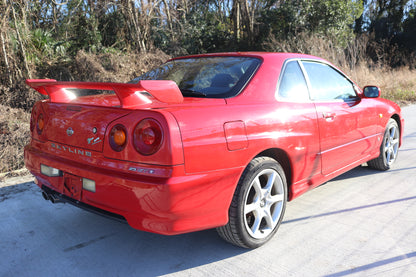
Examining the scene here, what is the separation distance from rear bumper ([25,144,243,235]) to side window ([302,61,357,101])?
1.50m

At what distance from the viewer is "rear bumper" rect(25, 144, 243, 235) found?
208cm

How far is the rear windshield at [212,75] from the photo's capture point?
2.75 m

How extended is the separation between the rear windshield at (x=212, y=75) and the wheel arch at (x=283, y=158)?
1.75 ft

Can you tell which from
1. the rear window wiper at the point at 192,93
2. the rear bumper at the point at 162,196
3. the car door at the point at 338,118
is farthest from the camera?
the car door at the point at 338,118

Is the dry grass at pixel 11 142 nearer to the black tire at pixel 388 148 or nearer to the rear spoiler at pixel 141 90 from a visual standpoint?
the rear spoiler at pixel 141 90

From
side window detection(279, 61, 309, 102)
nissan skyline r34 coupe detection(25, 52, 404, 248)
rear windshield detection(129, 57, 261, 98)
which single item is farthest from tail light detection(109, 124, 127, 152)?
side window detection(279, 61, 309, 102)

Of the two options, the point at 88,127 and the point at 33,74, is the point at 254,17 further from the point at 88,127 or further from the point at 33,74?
the point at 88,127

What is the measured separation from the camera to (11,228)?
3021mm

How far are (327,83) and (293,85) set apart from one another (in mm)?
683

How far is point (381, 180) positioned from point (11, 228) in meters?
3.97

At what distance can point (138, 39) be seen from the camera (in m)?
12.2

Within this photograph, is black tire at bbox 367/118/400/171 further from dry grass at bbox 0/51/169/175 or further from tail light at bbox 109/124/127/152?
dry grass at bbox 0/51/169/175

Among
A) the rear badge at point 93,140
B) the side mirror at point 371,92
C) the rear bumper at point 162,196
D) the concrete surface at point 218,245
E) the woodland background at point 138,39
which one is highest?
the woodland background at point 138,39

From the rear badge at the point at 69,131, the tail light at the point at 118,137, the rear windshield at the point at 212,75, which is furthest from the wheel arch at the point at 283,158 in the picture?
the rear badge at the point at 69,131
